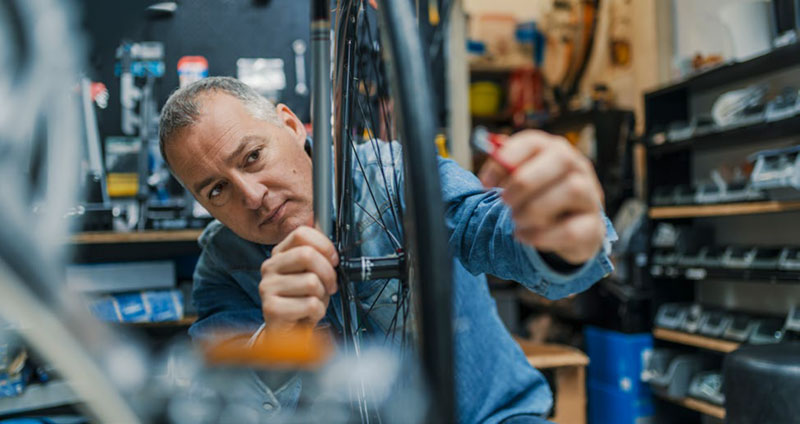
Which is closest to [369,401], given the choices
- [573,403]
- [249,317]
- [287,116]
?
[249,317]

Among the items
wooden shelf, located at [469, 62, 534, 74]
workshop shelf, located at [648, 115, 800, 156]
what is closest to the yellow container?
wooden shelf, located at [469, 62, 534, 74]

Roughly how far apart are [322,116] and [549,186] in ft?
1.34

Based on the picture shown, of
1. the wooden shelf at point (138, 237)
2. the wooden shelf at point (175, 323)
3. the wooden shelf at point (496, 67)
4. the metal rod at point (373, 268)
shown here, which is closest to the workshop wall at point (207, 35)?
the wooden shelf at point (138, 237)

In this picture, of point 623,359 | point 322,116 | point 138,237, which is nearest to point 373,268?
point 322,116

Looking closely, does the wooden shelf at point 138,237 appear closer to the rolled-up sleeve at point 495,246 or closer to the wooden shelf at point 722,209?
the rolled-up sleeve at point 495,246

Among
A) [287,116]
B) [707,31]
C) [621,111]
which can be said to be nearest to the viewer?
[287,116]

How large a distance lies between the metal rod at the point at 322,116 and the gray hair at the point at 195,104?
249 mm

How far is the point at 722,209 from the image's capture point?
300 cm

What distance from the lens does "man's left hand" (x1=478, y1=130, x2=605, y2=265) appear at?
1.81 feet


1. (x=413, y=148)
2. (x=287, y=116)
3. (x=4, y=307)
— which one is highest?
(x=287, y=116)

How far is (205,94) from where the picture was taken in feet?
3.56

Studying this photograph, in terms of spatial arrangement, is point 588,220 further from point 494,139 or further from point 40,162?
point 40,162

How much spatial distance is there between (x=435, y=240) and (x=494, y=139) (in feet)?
0.44

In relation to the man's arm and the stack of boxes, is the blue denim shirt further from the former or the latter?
the stack of boxes
